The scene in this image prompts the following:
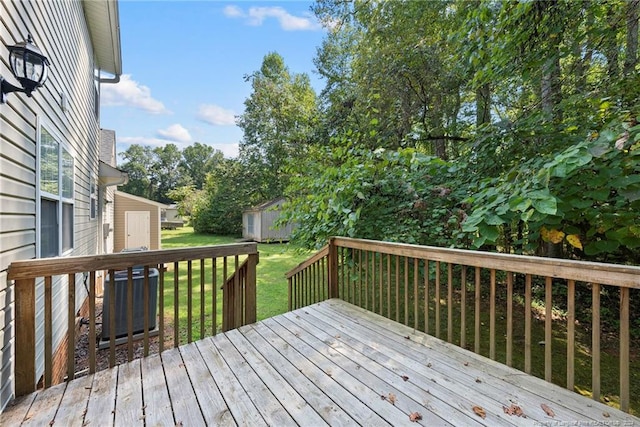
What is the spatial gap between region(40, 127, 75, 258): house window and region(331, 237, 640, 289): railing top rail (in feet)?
11.0

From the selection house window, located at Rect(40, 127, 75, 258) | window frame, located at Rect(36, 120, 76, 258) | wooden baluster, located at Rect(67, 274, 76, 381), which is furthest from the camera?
house window, located at Rect(40, 127, 75, 258)

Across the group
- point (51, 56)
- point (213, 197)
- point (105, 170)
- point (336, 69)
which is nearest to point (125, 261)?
point (51, 56)

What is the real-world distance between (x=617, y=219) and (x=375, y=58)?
18.2 feet

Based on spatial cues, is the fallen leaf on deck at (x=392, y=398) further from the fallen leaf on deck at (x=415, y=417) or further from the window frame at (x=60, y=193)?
the window frame at (x=60, y=193)

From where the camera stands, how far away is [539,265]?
208 cm

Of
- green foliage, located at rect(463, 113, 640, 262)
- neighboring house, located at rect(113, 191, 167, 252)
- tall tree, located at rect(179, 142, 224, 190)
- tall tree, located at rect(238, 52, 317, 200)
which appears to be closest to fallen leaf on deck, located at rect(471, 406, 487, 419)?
green foliage, located at rect(463, 113, 640, 262)

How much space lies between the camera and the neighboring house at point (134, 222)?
1128cm

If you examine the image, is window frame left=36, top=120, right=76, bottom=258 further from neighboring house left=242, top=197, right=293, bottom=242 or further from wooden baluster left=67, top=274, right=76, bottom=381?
neighboring house left=242, top=197, right=293, bottom=242

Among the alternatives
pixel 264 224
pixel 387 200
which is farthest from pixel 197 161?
pixel 387 200

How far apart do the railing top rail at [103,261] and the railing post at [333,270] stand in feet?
4.43

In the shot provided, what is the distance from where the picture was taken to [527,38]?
3566mm

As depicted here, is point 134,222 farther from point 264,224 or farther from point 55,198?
point 55,198

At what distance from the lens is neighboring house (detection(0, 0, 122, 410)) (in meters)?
1.88

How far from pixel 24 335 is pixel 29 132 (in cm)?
157
